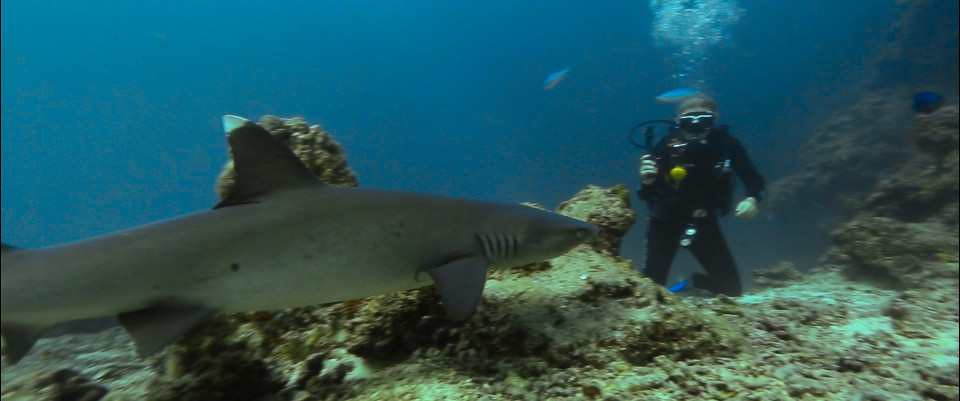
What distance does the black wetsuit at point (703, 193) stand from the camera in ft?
24.4

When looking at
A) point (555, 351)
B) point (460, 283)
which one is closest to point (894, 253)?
point (555, 351)

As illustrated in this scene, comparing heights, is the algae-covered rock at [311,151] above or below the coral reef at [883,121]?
below

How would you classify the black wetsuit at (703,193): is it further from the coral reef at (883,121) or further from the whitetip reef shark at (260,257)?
the coral reef at (883,121)

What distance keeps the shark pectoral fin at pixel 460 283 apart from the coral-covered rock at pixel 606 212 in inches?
71.2

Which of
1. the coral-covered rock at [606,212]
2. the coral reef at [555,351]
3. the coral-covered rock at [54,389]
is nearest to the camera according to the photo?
the coral reef at [555,351]

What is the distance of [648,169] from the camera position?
267 inches

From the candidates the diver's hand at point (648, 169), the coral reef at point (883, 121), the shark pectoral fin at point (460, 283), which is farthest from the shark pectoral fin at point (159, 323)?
the coral reef at point (883, 121)

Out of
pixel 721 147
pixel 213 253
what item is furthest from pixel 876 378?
pixel 721 147

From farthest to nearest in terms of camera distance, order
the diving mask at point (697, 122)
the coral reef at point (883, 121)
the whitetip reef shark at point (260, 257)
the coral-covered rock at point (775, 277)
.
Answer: the coral reef at point (883, 121) → the diving mask at point (697, 122) → the coral-covered rock at point (775, 277) → the whitetip reef shark at point (260, 257)

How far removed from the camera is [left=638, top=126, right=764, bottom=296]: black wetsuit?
7.45 metres

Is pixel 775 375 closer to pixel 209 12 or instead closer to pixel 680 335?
pixel 680 335

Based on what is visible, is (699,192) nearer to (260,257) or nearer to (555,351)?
(555,351)

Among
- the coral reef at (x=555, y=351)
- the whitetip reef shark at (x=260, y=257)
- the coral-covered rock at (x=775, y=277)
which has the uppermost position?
the whitetip reef shark at (x=260, y=257)

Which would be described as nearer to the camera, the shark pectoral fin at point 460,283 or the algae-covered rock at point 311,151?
the shark pectoral fin at point 460,283
